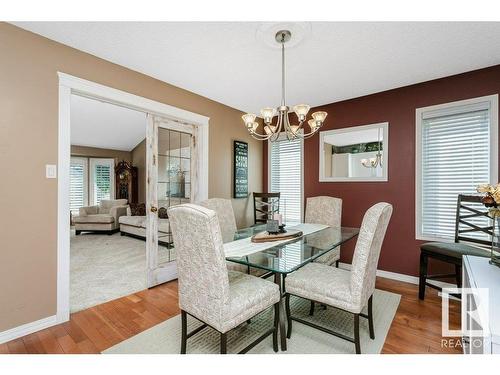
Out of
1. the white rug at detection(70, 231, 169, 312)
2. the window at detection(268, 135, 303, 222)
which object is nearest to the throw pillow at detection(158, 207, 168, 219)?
the white rug at detection(70, 231, 169, 312)

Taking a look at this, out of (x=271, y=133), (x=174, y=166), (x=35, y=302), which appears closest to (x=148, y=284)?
(x=35, y=302)

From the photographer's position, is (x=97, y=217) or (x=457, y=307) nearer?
(x=457, y=307)

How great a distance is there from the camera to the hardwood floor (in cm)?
178

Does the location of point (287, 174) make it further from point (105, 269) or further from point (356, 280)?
point (105, 269)

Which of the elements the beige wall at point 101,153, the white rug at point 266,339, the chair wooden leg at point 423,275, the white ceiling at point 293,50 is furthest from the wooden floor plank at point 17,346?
the beige wall at point 101,153

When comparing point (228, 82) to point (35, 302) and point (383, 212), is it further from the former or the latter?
point (35, 302)

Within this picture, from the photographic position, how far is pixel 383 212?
5.16 ft

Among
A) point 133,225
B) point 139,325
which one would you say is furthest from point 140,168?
point 139,325

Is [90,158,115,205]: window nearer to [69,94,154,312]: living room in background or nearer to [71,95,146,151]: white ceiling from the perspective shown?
[69,94,154,312]: living room in background

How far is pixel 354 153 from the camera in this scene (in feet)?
11.5

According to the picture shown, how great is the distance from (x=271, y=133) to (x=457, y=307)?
2.54 metres

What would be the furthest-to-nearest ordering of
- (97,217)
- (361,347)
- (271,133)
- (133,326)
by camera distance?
(97,217), (271,133), (133,326), (361,347)

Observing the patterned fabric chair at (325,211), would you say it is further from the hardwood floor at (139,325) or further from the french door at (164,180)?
the french door at (164,180)
